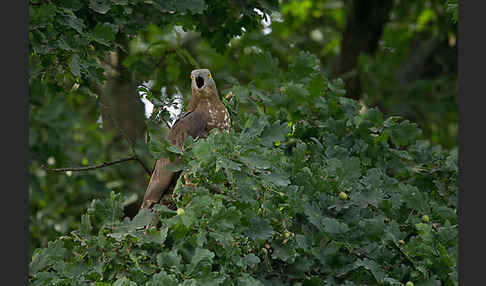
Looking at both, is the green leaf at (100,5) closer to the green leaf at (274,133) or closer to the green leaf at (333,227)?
the green leaf at (274,133)

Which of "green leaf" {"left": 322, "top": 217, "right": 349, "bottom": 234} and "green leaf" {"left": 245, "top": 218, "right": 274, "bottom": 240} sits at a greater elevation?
"green leaf" {"left": 245, "top": 218, "right": 274, "bottom": 240}

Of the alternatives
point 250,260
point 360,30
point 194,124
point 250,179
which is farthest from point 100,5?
point 360,30

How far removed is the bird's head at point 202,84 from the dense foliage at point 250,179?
0.12 meters

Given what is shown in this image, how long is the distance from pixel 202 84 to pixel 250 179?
1.12 m

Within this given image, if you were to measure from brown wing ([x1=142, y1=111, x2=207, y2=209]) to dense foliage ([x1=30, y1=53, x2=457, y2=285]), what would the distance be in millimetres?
237

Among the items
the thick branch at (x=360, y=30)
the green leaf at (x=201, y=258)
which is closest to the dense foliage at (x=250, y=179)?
the green leaf at (x=201, y=258)

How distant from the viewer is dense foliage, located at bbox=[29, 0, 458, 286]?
2.80 metres

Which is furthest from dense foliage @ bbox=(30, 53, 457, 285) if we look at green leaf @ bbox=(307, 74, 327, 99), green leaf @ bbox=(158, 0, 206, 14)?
green leaf @ bbox=(158, 0, 206, 14)

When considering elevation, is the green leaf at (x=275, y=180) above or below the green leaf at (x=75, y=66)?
above

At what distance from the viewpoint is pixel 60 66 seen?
384cm

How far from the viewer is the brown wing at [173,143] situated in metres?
3.59

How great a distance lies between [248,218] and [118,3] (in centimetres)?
163

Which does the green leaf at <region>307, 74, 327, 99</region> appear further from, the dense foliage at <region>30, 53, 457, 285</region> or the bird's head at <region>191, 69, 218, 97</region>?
the bird's head at <region>191, 69, 218, 97</region>

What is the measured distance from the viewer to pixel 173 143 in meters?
3.65
